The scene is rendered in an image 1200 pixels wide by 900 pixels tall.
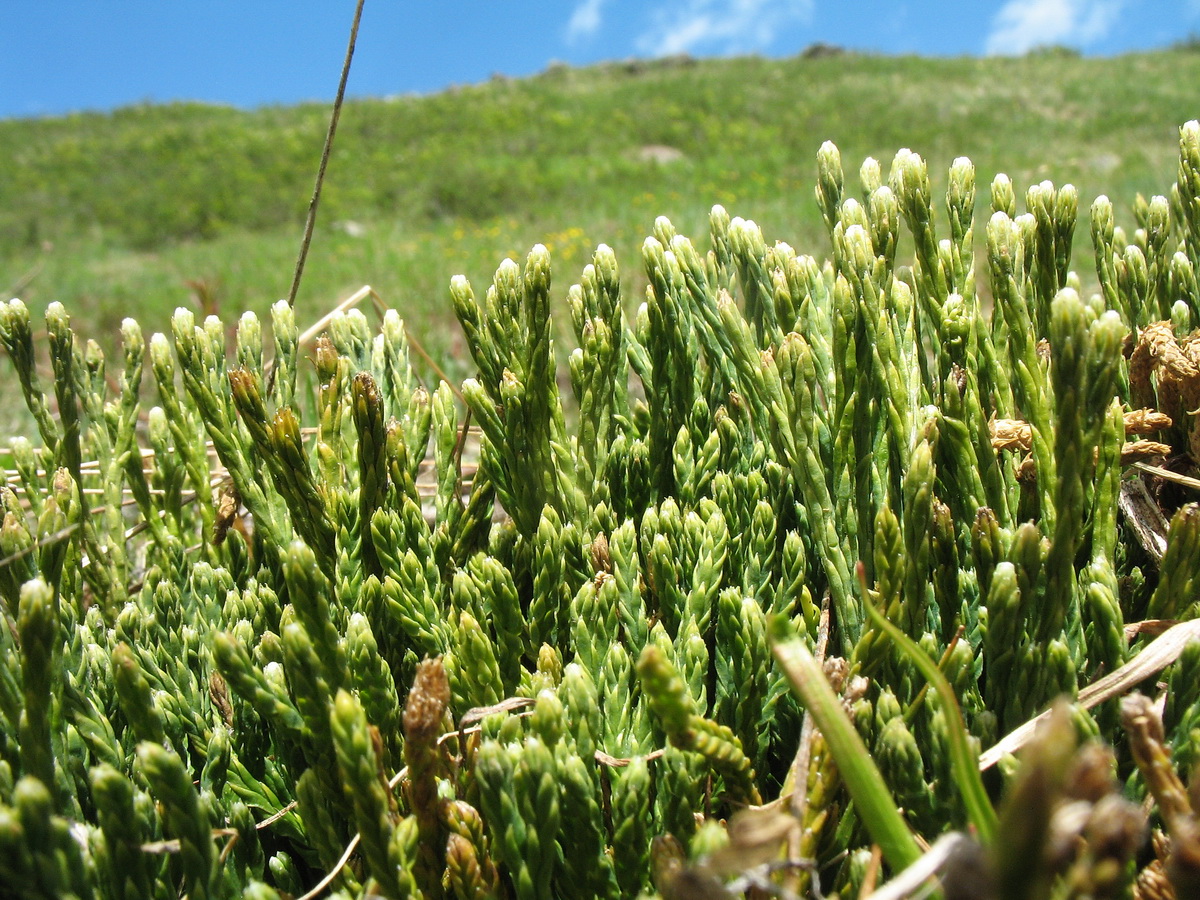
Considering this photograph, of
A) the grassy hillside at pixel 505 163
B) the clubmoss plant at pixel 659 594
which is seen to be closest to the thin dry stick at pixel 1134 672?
the clubmoss plant at pixel 659 594

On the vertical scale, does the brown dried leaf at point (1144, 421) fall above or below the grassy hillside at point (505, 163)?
below

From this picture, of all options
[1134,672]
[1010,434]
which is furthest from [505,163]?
[1134,672]

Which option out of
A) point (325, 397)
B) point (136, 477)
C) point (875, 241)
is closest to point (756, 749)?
point (875, 241)

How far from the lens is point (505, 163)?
24.0 meters

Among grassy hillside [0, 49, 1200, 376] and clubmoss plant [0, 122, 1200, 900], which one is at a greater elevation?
grassy hillside [0, 49, 1200, 376]

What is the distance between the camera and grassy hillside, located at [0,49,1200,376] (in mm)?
14023

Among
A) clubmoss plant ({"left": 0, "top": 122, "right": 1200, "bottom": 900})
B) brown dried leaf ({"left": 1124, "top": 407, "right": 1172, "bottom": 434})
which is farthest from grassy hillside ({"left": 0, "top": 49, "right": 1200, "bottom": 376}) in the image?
brown dried leaf ({"left": 1124, "top": 407, "right": 1172, "bottom": 434})

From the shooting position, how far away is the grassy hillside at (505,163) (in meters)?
14.0

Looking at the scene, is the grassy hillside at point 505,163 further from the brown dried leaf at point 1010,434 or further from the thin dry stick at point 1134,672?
the thin dry stick at point 1134,672

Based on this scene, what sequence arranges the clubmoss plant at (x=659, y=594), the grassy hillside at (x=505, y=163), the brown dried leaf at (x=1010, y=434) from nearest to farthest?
the clubmoss plant at (x=659, y=594)
the brown dried leaf at (x=1010, y=434)
the grassy hillside at (x=505, y=163)

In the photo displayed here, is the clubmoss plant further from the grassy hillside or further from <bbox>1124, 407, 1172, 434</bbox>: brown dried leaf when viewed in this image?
the grassy hillside

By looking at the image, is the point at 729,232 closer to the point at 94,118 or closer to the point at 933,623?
the point at 933,623

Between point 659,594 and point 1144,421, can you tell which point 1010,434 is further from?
point 659,594

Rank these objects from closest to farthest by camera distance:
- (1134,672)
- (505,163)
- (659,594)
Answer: (1134,672), (659,594), (505,163)
